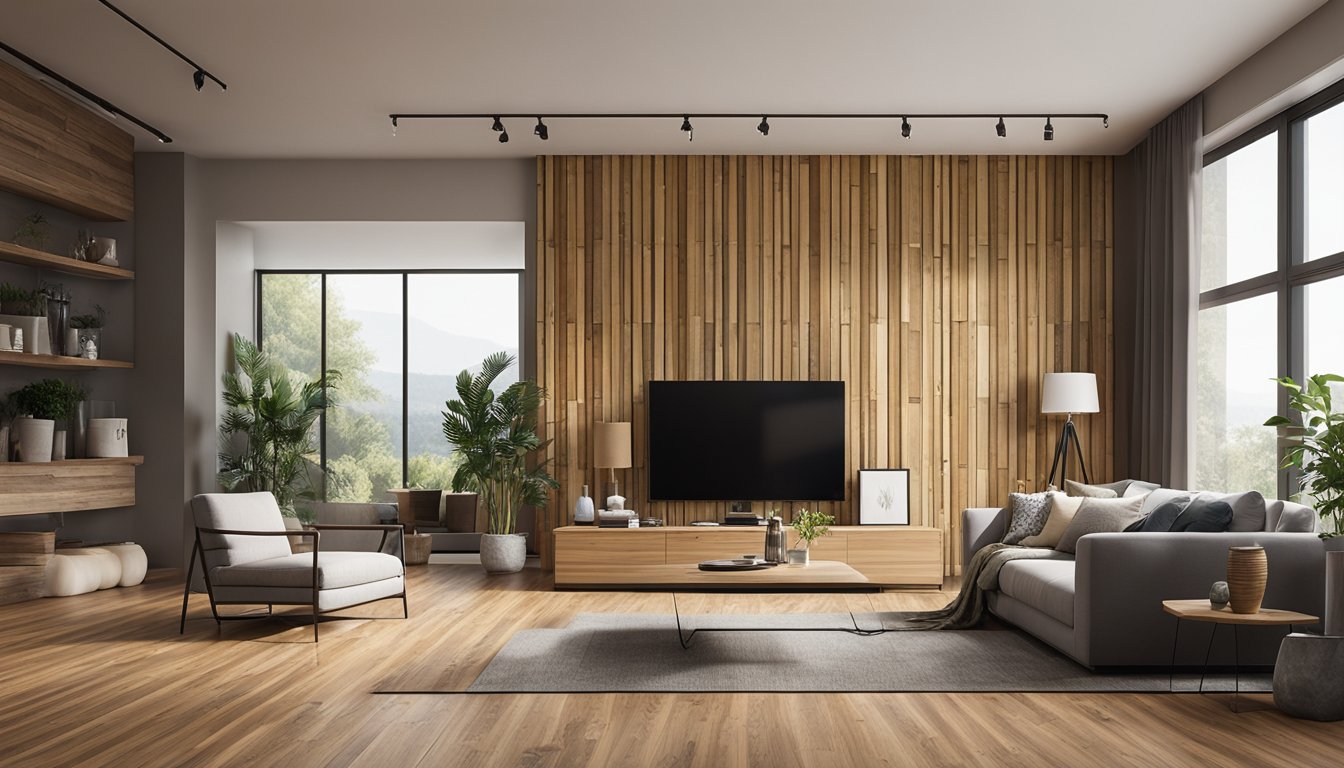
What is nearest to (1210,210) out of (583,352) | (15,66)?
(583,352)

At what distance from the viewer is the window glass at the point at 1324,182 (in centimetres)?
561

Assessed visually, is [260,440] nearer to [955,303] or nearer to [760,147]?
[760,147]

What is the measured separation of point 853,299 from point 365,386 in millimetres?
5032

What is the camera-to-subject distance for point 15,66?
6.38 meters

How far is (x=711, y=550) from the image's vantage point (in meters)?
7.48

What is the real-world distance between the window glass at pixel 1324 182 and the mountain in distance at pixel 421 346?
6851mm

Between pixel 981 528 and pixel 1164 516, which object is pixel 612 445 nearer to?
pixel 981 528

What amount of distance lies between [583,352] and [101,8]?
3949 mm

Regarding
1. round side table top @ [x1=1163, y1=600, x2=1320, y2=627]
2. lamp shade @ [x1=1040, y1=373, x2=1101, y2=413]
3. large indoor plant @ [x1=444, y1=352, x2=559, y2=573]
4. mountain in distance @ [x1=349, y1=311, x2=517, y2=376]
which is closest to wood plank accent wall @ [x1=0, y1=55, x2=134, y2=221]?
mountain in distance @ [x1=349, y1=311, x2=517, y2=376]

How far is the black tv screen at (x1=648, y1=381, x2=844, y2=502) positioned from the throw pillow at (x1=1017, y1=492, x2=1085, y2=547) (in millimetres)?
2131

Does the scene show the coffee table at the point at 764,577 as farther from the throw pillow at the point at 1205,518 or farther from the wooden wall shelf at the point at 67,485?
the wooden wall shelf at the point at 67,485

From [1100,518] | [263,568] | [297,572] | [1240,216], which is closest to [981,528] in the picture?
[1100,518]

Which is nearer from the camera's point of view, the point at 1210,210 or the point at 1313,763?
the point at 1313,763

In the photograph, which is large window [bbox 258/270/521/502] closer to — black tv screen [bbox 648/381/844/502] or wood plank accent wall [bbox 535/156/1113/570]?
wood plank accent wall [bbox 535/156/1113/570]
